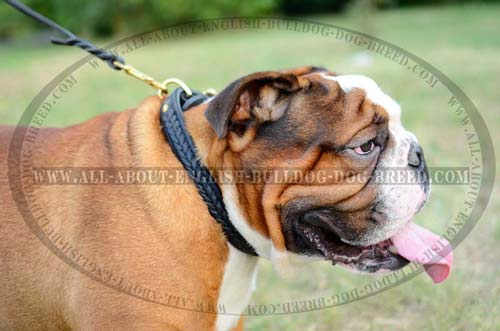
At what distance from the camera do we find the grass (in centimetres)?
414

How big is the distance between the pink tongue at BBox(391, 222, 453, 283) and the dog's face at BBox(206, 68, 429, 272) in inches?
6.1

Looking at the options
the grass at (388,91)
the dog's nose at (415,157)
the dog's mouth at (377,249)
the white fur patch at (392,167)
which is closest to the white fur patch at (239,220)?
the dog's mouth at (377,249)

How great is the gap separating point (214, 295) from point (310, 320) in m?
1.38

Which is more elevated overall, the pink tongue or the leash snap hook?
the leash snap hook

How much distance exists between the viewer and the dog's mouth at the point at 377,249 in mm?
2979

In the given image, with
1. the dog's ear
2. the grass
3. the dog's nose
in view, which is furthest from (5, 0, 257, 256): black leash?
the grass

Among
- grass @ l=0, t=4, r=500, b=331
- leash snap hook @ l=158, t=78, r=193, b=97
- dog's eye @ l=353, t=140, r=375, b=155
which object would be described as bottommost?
grass @ l=0, t=4, r=500, b=331

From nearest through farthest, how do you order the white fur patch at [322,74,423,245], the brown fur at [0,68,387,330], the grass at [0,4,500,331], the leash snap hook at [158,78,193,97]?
the brown fur at [0,68,387,330]
the white fur patch at [322,74,423,245]
the leash snap hook at [158,78,193,97]
the grass at [0,4,500,331]

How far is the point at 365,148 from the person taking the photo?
2920 millimetres

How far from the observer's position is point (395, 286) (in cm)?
439

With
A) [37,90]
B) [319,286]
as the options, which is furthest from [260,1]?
[319,286]

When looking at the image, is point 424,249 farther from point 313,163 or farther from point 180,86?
point 180,86

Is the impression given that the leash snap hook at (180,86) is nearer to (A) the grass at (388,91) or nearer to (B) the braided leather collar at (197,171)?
(B) the braided leather collar at (197,171)

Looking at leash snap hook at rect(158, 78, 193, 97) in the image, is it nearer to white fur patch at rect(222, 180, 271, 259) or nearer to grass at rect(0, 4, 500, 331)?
white fur patch at rect(222, 180, 271, 259)
